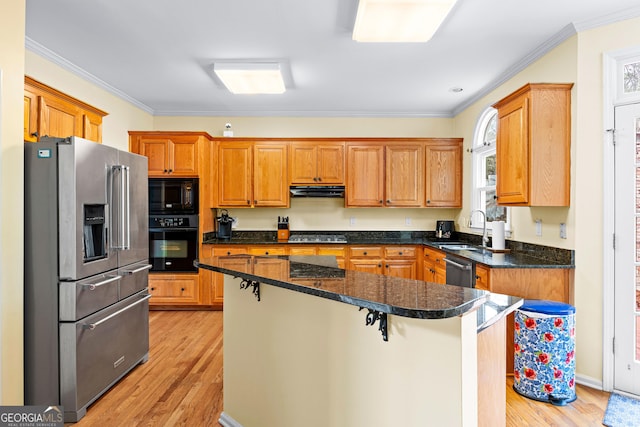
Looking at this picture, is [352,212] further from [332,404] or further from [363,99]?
[332,404]

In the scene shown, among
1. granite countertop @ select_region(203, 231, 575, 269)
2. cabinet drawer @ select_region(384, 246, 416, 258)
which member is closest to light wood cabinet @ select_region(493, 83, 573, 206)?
granite countertop @ select_region(203, 231, 575, 269)

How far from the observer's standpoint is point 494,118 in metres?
4.40

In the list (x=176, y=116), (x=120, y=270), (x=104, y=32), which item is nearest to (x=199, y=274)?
(x=120, y=270)

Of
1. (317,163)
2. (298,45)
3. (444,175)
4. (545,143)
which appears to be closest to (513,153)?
(545,143)

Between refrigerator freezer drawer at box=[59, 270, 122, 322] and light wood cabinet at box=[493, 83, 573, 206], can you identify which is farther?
light wood cabinet at box=[493, 83, 573, 206]

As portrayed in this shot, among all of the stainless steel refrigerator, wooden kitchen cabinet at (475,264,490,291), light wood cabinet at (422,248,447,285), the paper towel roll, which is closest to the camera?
the stainless steel refrigerator

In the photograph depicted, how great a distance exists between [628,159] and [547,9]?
1200mm

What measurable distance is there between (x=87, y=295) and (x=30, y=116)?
1.40 m

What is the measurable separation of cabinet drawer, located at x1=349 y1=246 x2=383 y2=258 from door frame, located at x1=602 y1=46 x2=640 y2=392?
2.56 metres

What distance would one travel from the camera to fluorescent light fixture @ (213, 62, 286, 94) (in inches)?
139

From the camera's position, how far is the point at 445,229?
5.30 meters

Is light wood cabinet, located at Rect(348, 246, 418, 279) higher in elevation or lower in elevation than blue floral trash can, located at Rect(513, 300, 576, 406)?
higher

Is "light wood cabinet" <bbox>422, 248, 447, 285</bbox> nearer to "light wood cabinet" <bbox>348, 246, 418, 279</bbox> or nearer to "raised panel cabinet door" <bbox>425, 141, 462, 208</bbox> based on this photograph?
"light wood cabinet" <bbox>348, 246, 418, 279</bbox>

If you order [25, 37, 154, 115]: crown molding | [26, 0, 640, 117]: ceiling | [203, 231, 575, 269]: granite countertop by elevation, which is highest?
[26, 0, 640, 117]: ceiling
